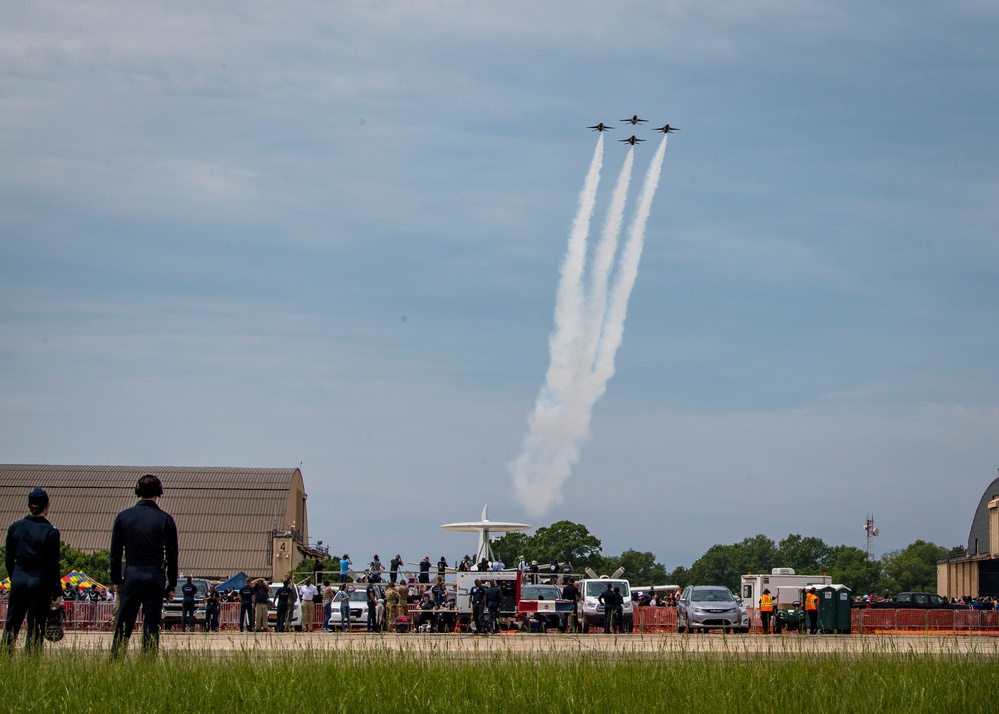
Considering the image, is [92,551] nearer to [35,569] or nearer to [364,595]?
[364,595]

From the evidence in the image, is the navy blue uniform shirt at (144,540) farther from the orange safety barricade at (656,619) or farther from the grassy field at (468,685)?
the orange safety barricade at (656,619)

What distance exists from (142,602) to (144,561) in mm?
463

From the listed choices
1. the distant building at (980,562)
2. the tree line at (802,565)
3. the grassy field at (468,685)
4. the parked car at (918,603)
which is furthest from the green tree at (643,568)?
the grassy field at (468,685)

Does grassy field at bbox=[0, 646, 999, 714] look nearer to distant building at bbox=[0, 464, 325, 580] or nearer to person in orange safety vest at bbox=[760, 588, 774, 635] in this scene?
person in orange safety vest at bbox=[760, 588, 774, 635]

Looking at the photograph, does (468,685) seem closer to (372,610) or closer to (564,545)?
(372,610)

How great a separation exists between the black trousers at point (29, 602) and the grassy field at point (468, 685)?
381mm

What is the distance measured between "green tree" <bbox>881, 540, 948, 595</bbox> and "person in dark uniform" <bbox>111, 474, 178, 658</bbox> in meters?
158

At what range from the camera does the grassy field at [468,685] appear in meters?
11.0

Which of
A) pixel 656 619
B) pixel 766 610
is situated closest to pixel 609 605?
pixel 656 619

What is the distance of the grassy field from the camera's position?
11.0 m

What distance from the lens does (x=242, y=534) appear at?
9106cm

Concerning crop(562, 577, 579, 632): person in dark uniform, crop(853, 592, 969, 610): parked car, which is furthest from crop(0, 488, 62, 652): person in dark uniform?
crop(853, 592, 969, 610): parked car

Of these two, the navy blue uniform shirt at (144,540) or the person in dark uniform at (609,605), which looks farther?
the person in dark uniform at (609,605)

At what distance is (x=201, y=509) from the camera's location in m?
93.6
